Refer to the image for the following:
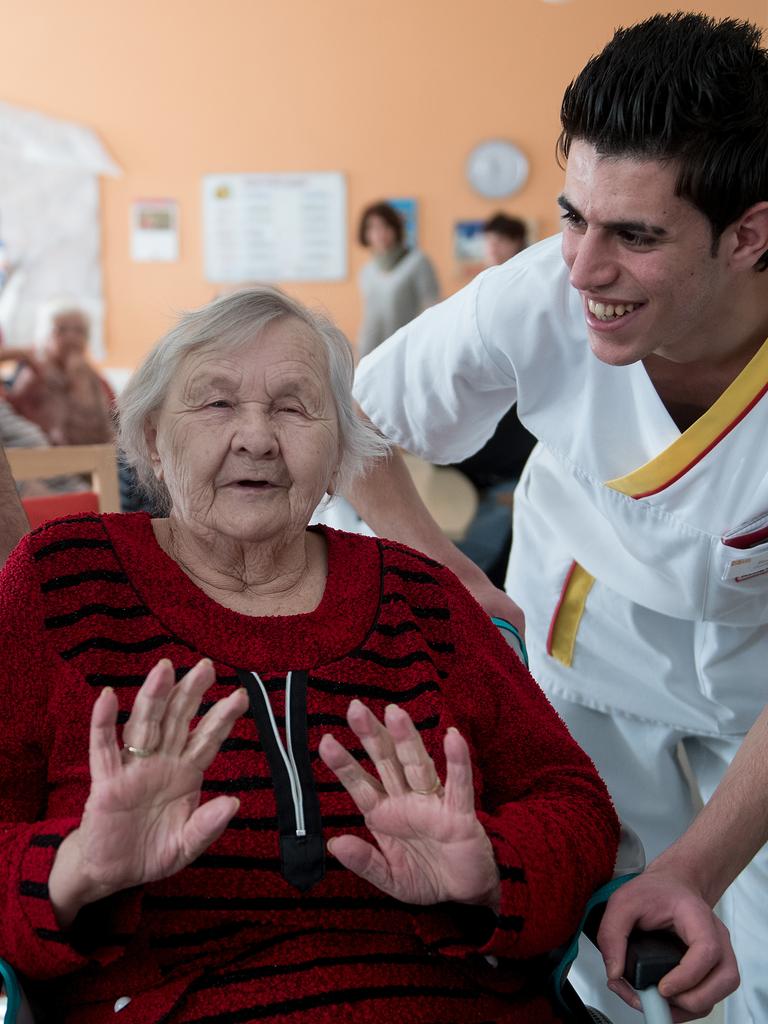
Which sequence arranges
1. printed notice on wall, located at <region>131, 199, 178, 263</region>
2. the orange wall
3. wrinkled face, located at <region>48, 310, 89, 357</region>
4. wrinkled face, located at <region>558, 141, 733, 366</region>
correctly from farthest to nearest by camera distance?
printed notice on wall, located at <region>131, 199, 178, 263</region>, the orange wall, wrinkled face, located at <region>48, 310, 89, 357</region>, wrinkled face, located at <region>558, 141, 733, 366</region>

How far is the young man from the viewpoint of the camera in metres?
1.30

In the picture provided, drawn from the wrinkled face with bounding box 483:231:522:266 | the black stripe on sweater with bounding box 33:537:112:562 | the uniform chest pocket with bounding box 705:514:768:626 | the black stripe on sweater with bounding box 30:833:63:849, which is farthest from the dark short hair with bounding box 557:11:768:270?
the wrinkled face with bounding box 483:231:522:266

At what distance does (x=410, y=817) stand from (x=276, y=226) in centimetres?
655

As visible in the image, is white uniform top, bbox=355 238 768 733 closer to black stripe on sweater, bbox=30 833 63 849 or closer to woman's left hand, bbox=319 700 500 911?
woman's left hand, bbox=319 700 500 911

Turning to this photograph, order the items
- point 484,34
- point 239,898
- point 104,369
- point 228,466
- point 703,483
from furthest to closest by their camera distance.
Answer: point 104,369
point 484,34
point 703,483
point 228,466
point 239,898

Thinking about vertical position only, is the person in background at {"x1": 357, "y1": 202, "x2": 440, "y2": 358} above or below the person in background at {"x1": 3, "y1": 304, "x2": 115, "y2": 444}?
above

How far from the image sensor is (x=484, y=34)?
6895 millimetres

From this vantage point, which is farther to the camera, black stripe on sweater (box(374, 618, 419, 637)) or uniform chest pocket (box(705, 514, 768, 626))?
uniform chest pocket (box(705, 514, 768, 626))

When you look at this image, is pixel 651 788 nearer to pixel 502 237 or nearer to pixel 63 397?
pixel 63 397

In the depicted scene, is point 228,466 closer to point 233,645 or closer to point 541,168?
point 233,645

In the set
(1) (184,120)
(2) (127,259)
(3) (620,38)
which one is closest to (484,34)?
(1) (184,120)

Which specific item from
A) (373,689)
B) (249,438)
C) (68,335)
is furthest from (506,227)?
(373,689)

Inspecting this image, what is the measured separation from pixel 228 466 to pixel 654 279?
534 mm

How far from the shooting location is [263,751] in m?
1.19
